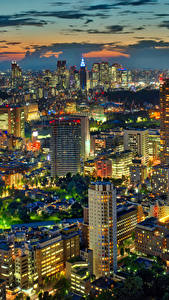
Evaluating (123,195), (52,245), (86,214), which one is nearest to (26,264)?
(52,245)

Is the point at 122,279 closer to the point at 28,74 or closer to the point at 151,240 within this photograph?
the point at 151,240

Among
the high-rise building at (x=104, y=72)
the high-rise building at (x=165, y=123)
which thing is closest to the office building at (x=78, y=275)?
the high-rise building at (x=165, y=123)

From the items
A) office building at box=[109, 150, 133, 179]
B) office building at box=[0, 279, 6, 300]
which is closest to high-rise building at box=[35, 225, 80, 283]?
office building at box=[0, 279, 6, 300]

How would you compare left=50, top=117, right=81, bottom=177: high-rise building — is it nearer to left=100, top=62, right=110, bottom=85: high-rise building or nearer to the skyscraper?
the skyscraper

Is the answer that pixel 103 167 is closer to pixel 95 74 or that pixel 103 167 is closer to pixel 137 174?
pixel 137 174

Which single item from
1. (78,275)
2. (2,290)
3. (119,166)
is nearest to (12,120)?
(119,166)

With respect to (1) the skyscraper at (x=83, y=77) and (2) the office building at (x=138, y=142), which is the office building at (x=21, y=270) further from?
(1) the skyscraper at (x=83, y=77)
